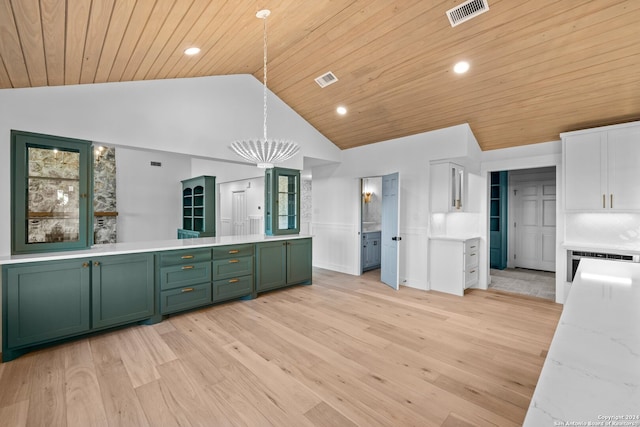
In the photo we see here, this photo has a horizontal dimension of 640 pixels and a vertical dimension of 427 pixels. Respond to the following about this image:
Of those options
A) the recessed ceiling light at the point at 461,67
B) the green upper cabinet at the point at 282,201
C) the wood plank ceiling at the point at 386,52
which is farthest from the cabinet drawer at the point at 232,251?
the recessed ceiling light at the point at 461,67

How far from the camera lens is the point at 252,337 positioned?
10.8 ft

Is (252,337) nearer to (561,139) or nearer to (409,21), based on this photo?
(409,21)

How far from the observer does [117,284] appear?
3361 mm

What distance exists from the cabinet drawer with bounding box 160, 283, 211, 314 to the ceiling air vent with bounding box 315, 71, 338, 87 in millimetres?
3381

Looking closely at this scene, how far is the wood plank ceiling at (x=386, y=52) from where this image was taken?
2.39 metres

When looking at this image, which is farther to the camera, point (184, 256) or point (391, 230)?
point (391, 230)

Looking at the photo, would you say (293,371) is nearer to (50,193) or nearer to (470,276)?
(50,193)

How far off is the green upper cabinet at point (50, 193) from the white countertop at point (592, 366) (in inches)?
164

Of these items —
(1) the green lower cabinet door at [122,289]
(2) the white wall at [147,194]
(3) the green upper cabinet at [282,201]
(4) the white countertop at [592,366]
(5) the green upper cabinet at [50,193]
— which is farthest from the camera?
(2) the white wall at [147,194]

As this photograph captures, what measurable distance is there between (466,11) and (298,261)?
407 centimetres

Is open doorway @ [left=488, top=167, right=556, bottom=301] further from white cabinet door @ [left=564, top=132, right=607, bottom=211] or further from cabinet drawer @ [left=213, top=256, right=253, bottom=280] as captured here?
cabinet drawer @ [left=213, top=256, right=253, bottom=280]

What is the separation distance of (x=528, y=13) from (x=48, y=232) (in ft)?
17.3

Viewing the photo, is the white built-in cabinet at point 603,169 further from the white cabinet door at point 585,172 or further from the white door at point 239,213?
the white door at point 239,213

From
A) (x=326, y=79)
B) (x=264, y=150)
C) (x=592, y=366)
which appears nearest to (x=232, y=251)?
(x=264, y=150)
